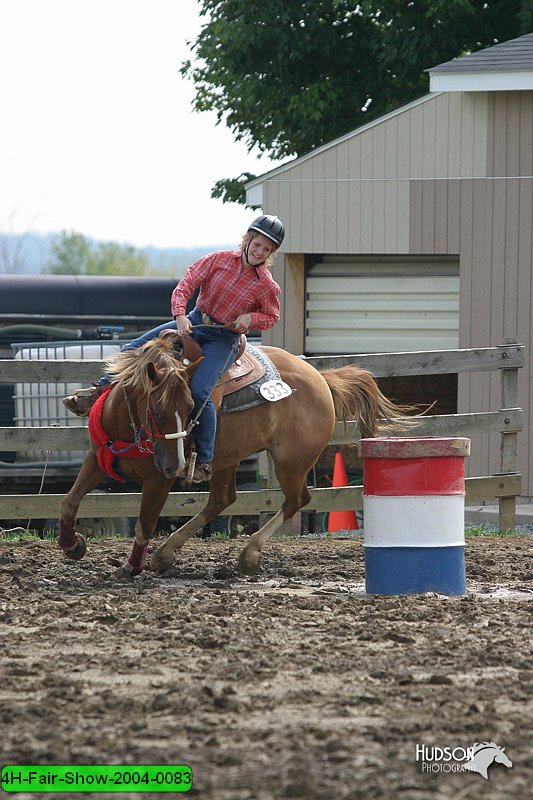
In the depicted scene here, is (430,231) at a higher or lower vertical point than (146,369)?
higher

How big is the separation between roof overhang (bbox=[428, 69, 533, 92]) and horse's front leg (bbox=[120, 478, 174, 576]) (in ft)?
24.7

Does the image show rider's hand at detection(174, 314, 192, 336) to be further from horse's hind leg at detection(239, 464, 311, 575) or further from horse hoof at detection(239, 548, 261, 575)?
horse hoof at detection(239, 548, 261, 575)

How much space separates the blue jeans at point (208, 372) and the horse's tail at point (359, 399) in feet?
3.77

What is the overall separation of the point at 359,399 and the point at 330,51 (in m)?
12.3

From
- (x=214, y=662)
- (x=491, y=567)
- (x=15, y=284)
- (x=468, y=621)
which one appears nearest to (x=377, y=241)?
(x=15, y=284)

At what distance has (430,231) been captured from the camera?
13023 mm

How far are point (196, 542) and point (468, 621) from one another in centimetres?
397

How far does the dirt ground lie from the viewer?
3.27 metres

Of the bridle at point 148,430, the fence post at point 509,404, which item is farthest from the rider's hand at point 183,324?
the fence post at point 509,404

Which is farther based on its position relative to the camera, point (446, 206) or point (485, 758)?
point (446, 206)

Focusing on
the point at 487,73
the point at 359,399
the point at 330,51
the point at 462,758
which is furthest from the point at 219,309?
the point at 330,51

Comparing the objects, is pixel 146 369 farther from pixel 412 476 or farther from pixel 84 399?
pixel 412 476

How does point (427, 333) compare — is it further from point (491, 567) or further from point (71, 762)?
point (71, 762)

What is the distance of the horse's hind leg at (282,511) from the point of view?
7.19 meters
